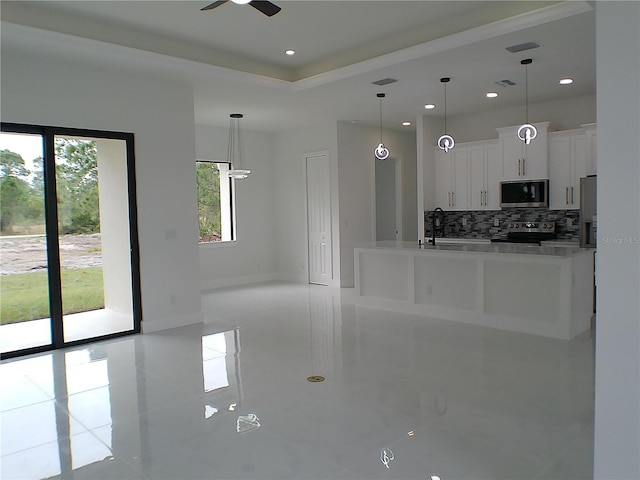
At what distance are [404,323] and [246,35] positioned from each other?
3.72 meters

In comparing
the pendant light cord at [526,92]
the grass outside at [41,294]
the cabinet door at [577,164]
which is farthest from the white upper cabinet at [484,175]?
the grass outside at [41,294]

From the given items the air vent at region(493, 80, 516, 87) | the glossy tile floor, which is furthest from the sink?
the glossy tile floor

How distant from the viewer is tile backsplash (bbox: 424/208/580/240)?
24.6 ft

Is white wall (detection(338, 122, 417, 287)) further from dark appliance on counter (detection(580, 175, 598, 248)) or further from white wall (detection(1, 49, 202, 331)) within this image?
dark appliance on counter (detection(580, 175, 598, 248))

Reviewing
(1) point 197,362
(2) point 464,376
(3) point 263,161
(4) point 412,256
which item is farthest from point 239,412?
(3) point 263,161

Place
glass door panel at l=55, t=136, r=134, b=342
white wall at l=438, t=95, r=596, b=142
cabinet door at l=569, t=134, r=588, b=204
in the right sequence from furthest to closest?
white wall at l=438, t=95, r=596, b=142 → cabinet door at l=569, t=134, r=588, b=204 → glass door panel at l=55, t=136, r=134, b=342

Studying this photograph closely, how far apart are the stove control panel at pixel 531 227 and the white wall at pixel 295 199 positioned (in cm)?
294

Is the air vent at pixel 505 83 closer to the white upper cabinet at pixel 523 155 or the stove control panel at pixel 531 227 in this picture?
the white upper cabinet at pixel 523 155

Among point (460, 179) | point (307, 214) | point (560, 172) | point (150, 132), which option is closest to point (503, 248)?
point (560, 172)

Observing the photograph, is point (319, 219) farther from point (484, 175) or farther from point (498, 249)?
point (498, 249)

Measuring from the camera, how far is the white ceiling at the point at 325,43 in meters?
4.39

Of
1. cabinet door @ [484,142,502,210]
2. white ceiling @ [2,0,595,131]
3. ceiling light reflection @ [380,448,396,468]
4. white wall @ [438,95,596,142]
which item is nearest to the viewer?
ceiling light reflection @ [380,448,396,468]

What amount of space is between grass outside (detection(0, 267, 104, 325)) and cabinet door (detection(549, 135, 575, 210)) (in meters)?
6.35

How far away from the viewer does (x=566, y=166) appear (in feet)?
23.4
